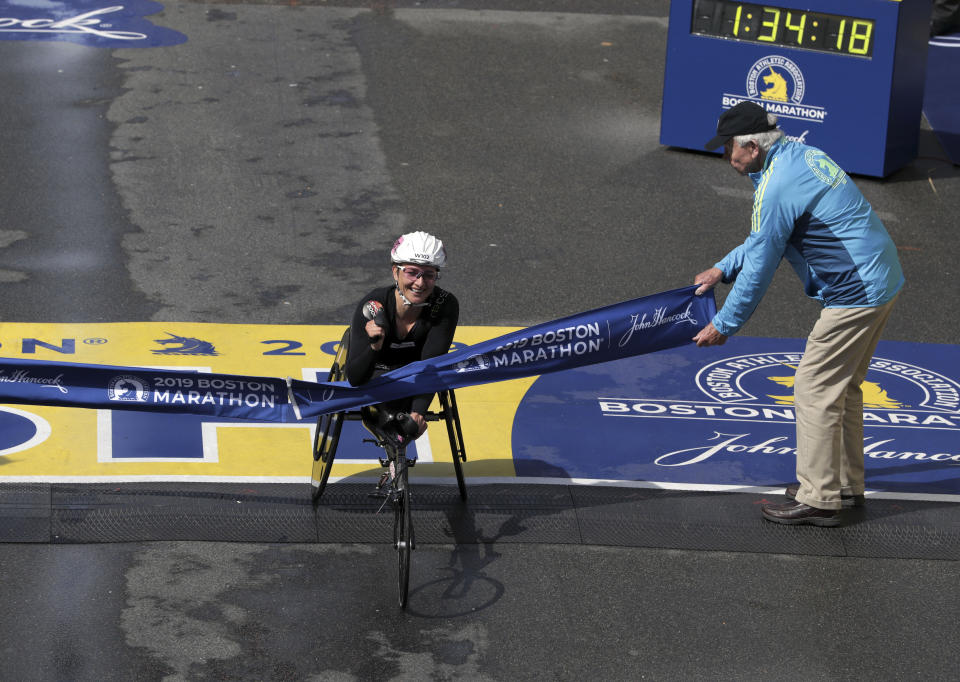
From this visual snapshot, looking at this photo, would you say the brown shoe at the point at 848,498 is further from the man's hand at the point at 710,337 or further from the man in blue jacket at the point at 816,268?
the man's hand at the point at 710,337

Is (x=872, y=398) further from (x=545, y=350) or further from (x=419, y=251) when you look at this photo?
(x=419, y=251)

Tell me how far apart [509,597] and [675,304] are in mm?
1842

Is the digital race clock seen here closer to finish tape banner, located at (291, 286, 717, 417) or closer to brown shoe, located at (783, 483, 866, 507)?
brown shoe, located at (783, 483, 866, 507)

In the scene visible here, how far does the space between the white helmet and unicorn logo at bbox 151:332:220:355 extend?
118 inches

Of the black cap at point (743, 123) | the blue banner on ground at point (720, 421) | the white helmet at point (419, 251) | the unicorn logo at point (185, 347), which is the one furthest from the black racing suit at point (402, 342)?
the unicorn logo at point (185, 347)

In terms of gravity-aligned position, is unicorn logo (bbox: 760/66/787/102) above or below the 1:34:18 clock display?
below

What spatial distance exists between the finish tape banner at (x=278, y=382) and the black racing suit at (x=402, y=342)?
2.8 inches

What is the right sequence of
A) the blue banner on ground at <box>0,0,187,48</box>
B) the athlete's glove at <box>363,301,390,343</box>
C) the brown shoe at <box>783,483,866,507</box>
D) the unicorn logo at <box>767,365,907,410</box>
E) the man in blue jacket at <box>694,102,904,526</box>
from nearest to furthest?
the athlete's glove at <box>363,301,390,343</box>
the man in blue jacket at <box>694,102,904,526</box>
the brown shoe at <box>783,483,866,507</box>
the unicorn logo at <box>767,365,907,410</box>
the blue banner on ground at <box>0,0,187,48</box>

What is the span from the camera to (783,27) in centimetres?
1255

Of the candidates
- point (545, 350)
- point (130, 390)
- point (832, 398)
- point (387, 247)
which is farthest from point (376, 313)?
point (387, 247)

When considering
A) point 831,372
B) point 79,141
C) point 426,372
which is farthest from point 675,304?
point 79,141

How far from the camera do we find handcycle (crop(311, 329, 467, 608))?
596cm

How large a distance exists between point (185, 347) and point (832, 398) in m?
4.48

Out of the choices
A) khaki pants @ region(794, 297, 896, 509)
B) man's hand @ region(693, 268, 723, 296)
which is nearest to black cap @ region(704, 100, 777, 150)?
man's hand @ region(693, 268, 723, 296)
